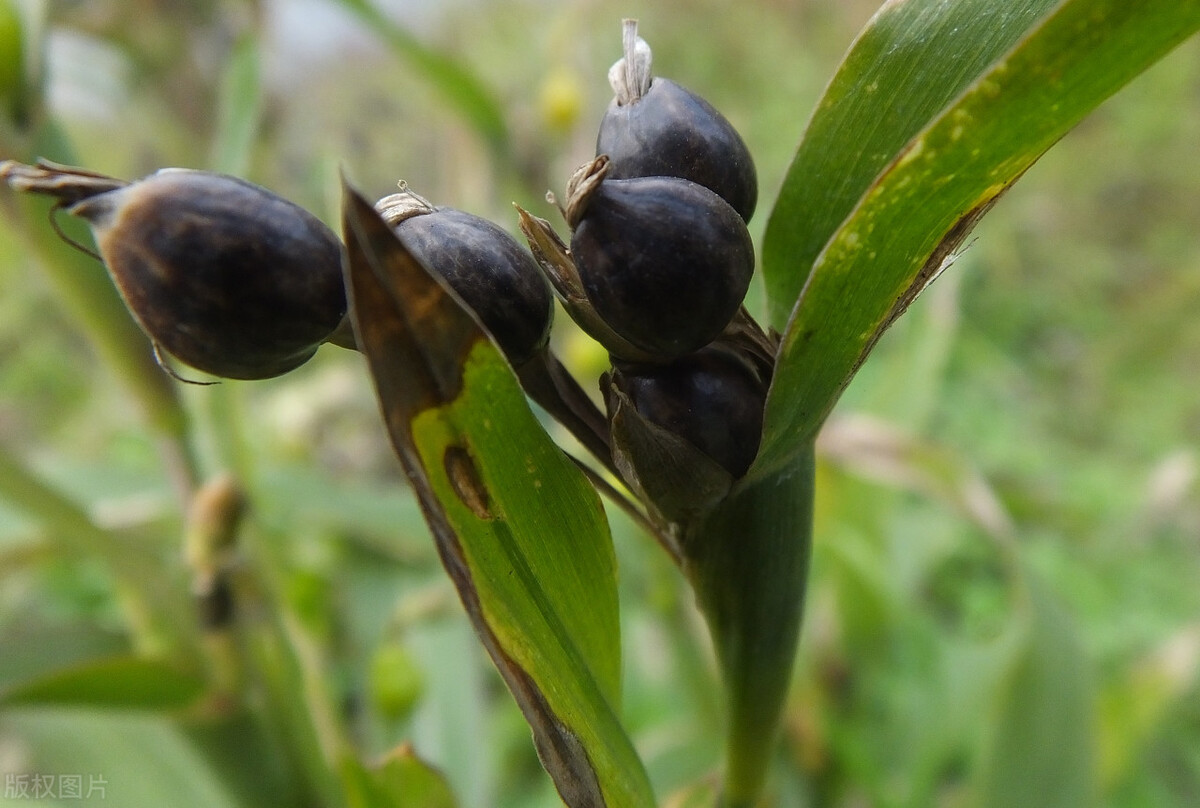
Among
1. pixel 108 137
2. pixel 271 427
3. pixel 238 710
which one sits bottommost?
pixel 108 137

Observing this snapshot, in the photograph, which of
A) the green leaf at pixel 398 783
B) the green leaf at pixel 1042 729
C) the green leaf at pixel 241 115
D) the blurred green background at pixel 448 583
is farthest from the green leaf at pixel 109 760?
the green leaf at pixel 1042 729

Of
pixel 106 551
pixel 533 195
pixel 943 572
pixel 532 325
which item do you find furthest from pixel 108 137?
pixel 532 325

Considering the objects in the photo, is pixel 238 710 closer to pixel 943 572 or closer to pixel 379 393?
pixel 379 393

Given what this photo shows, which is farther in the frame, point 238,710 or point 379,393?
point 238,710

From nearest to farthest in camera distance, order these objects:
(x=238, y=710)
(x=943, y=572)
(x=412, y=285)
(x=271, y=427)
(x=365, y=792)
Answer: (x=412, y=285), (x=365, y=792), (x=238, y=710), (x=271, y=427), (x=943, y=572)

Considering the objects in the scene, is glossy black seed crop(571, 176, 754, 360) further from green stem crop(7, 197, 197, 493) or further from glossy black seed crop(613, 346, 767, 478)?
green stem crop(7, 197, 197, 493)

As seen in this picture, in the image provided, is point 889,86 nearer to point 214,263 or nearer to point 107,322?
point 214,263

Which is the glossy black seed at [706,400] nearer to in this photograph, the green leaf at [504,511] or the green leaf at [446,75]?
the green leaf at [504,511]

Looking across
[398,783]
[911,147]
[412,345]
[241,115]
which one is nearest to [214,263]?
[412,345]
